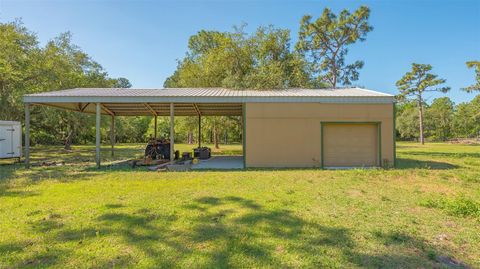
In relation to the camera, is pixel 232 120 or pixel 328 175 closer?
pixel 328 175

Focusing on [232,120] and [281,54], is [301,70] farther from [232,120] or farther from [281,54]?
[232,120]

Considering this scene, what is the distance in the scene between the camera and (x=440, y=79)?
33.3 metres

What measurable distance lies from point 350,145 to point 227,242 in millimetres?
8813

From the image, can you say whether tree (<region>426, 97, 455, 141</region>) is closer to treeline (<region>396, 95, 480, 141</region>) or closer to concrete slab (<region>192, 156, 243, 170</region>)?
treeline (<region>396, 95, 480, 141</region>)

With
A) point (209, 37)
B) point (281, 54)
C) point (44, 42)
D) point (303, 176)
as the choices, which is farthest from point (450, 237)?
point (209, 37)

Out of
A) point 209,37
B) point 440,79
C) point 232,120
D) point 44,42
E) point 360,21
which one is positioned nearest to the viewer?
point 44,42

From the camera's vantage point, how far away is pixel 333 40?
79.6 feet

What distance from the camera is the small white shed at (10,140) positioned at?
10953 mm

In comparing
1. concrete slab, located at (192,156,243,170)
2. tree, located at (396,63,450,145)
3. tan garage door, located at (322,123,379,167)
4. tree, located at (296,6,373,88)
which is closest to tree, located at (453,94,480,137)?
tree, located at (396,63,450,145)

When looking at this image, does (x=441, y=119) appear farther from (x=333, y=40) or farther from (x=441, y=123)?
(x=333, y=40)

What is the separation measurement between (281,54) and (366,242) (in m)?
18.0

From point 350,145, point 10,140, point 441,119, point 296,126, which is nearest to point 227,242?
point 296,126

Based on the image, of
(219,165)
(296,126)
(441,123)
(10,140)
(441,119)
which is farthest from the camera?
(441,123)

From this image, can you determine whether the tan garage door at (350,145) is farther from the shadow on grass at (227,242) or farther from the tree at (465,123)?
the tree at (465,123)
